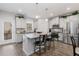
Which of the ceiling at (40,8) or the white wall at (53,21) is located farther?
the white wall at (53,21)

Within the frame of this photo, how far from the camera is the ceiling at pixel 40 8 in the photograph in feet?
6.29

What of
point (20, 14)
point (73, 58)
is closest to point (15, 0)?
point (20, 14)

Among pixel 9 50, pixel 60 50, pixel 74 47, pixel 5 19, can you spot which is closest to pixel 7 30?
pixel 5 19

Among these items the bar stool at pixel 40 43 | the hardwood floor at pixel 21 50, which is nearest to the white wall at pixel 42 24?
the bar stool at pixel 40 43

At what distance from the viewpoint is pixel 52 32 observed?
2387mm

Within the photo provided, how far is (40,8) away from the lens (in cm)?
206

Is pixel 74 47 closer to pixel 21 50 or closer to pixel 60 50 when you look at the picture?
pixel 60 50

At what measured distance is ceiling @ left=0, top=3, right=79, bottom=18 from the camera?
1.92 m

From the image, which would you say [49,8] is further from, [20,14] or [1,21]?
[1,21]

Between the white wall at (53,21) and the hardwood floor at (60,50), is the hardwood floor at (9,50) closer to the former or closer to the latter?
the hardwood floor at (60,50)

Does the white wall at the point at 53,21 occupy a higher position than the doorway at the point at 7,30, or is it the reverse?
the white wall at the point at 53,21

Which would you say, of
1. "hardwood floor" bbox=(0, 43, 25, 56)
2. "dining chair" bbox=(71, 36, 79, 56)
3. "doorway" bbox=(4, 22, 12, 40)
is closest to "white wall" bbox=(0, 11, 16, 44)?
"doorway" bbox=(4, 22, 12, 40)

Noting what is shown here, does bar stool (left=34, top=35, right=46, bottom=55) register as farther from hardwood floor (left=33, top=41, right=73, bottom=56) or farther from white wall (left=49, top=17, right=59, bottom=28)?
white wall (left=49, top=17, right=59, bottom=28)

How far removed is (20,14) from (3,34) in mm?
726
